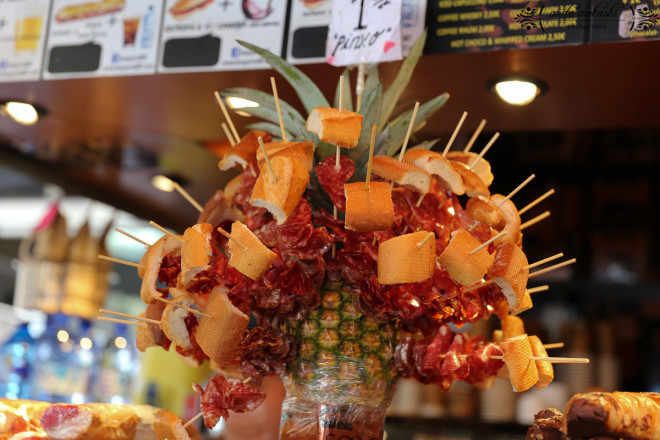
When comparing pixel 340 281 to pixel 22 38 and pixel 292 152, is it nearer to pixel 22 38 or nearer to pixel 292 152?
pixel 292 152

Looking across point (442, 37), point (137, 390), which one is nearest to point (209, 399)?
point (442, 37)

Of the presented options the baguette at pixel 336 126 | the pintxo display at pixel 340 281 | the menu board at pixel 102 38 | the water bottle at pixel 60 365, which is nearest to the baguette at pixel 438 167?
the pintxo display at pixel 340 281

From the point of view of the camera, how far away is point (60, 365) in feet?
9.41

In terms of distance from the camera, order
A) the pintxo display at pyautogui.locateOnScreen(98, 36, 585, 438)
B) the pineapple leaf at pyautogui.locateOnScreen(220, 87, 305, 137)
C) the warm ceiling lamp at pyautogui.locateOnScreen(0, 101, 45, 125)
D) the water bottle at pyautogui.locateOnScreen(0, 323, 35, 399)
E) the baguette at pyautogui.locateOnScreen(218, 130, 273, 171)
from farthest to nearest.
Answer: the water bottle at pyautogui.locateOnScreen(0, 323, 35, 399)
the warm ceiling lamp at pyautogui.locateOnScreen(0, 101, 45, 125)
the pineapple leaf at pyautogui.locateOnScreen(220, 87, 305, 137)
the baguette at pyautogui.locateOnScreen(218, 130, 273, 171)
the pintxo display at pyautogui.locateOnScreen(98, 36, 585, 438)

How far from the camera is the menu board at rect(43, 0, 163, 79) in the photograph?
1.96 metres

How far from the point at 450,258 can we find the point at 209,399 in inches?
17.7

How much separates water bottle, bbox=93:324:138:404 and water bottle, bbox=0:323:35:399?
279 mm

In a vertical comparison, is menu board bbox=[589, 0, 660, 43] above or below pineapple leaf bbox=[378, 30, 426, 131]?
above

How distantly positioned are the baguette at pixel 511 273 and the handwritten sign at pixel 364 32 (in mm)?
586

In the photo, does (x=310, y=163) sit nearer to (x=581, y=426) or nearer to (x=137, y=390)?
(x=581, y=426)

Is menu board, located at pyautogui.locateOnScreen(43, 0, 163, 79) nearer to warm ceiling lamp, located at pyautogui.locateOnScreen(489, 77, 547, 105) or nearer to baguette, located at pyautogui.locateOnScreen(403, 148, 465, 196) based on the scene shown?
warm ceiling lamp, located at pyautogui.locateOnScreen(489, 77, 547, 105)

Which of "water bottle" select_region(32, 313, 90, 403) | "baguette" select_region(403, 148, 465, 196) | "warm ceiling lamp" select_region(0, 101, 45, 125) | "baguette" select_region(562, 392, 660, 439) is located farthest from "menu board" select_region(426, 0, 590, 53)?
"water bottle" select_region(32, 313, 90, 403)

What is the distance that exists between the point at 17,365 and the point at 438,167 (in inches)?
91.5

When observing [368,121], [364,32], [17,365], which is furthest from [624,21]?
[17,365]
